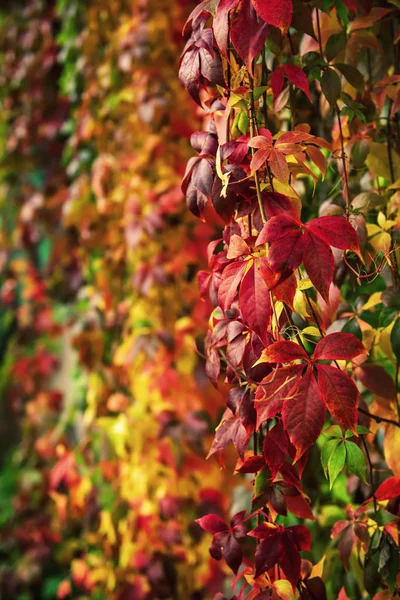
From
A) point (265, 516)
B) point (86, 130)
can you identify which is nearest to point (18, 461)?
point (86, 130)

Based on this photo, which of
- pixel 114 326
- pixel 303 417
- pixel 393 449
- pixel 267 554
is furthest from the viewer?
pixel 114 326

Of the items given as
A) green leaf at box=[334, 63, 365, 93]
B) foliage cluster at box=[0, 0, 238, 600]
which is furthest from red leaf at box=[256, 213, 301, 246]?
foliage cluster at box=[0, 0, 238, 600]

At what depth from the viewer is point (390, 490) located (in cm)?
79

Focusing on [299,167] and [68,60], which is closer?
[299,167]

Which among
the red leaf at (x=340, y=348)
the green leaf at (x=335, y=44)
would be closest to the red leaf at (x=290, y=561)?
the red leaf at (x=340, y=348)

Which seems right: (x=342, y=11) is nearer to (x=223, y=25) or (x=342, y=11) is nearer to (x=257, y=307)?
(x=223, y=25)

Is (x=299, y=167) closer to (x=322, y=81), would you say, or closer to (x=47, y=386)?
(x=322, y=81)

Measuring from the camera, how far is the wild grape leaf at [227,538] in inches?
30.3

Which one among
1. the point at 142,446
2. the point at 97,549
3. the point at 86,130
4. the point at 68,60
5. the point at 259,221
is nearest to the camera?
the point at 259,221

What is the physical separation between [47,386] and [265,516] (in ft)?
5.79

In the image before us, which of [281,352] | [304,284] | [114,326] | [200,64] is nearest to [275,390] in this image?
[281,352]

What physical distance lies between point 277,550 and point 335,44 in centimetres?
67

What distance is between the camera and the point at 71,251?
2107 millimetres

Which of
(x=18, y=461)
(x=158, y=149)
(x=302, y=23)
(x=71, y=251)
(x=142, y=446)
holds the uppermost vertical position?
(x=302, y=23)
